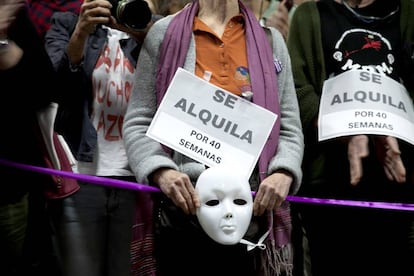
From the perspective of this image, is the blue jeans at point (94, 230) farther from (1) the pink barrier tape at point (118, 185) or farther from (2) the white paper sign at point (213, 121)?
(2) the white paper sign at point (213, 121)

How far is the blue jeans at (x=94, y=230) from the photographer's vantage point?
1.80 m

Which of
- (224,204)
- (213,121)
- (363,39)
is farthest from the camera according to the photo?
(363,39)

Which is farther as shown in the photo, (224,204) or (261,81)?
(261,81)

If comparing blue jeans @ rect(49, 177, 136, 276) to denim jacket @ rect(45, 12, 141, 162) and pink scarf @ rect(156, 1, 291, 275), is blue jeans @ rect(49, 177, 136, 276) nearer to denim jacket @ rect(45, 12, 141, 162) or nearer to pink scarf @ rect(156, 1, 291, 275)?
denim jacket @ rect(45, 12, 141, 162)

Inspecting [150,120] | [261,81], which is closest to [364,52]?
[261,81]

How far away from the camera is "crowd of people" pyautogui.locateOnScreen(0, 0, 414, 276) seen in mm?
1566

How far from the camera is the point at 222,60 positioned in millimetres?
1629

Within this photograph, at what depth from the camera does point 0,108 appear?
1.64 metres

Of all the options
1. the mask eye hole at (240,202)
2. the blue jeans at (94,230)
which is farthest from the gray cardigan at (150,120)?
the blue jeans at (94,230)

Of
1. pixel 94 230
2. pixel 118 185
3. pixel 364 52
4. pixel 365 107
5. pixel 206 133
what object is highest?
pixel 364 52

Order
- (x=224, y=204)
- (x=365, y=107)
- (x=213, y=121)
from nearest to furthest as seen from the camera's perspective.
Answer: (x=224, y=204)
(x=213, y=121)
(x=365, y=107)

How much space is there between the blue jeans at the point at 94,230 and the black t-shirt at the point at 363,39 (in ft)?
2.06

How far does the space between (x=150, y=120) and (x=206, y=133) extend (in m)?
0.13

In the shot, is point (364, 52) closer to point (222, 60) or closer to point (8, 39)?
point (222, 60)
